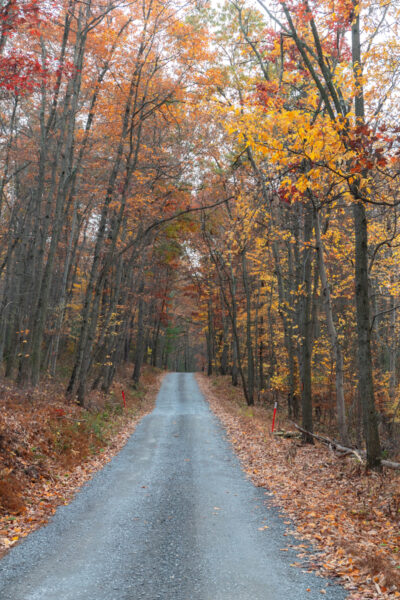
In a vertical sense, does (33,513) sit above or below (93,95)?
below

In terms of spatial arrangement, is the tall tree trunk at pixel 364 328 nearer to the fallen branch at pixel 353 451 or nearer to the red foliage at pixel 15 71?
the fallen branch at pixel 353 451

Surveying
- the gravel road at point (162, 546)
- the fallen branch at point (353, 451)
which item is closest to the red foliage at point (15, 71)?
the gravel road at point (162, 546)

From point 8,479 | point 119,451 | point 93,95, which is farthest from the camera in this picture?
point 93,95

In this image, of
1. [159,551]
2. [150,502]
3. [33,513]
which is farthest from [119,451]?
[159,551]

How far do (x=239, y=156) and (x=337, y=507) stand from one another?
21.0 feet

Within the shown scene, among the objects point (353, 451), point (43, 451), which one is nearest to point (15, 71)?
point (43, 451)

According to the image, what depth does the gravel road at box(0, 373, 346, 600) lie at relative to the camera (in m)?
4.18

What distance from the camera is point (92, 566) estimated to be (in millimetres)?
4672

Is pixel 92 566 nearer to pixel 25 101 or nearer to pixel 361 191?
pixel 361 191

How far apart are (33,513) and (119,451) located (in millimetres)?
5226

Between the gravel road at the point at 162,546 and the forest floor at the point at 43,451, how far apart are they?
362mm

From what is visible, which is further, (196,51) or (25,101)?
(25,101)

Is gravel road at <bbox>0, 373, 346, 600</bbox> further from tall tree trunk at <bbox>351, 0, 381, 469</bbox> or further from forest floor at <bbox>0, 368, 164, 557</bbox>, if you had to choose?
tall tree trunk at <bbox>351, 0, 381, 469</bbox>

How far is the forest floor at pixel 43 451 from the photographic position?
20.4ft
